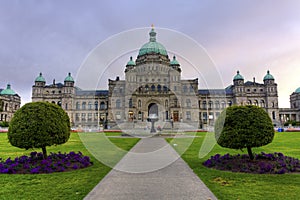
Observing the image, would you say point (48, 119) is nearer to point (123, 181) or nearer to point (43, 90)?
point (123, 181)

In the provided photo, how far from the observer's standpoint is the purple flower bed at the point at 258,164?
35.8 feet

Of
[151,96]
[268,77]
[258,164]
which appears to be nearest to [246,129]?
[258,164]

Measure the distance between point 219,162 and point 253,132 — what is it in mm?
2589

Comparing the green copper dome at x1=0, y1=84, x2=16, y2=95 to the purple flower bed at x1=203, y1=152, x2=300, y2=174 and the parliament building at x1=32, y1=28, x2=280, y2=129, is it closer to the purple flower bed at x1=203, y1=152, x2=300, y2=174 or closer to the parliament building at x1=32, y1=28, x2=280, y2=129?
the parliament building at x1=32, y1=28, x2=280, y2=129

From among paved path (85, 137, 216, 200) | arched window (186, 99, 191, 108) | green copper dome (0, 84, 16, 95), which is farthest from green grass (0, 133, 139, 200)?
green copper dome (0, 84, 16, 95)

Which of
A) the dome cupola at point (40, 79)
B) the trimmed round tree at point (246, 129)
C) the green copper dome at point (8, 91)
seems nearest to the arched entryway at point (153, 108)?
the dome cupola at point (40, 79)

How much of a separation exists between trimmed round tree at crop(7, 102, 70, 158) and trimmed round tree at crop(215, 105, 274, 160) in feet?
29.1

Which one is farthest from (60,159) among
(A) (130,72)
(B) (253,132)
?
(A) (130,72)

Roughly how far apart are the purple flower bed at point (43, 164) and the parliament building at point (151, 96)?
48656 millimetres

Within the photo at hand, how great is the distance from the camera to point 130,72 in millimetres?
77188

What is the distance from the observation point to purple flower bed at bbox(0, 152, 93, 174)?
1113 centimetres

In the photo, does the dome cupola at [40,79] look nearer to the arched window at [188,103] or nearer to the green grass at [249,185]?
the arched window at [188,103]

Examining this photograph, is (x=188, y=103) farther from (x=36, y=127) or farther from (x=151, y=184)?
(x=151, y=184)

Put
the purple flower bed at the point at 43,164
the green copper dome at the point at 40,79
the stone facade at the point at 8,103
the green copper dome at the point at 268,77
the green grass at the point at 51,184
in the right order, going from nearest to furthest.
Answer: the green grass at the point at 51,184 → the purple flower bed at the point at 43,164 → the green copper dome at the point at 268,77 → the green copper dome at the point at 40,79 → the stone facade at the point at 8,103
